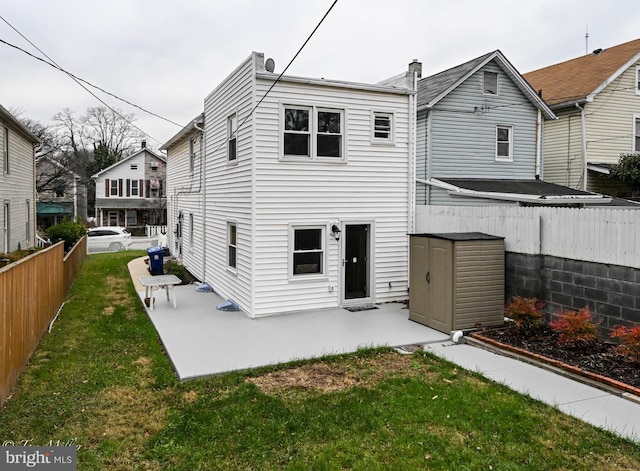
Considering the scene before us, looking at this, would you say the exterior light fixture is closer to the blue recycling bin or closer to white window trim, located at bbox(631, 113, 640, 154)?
the blue recycling bin

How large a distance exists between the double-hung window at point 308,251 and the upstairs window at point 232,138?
2.44 metres

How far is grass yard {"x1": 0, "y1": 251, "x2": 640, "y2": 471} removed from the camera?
4293 millimetres

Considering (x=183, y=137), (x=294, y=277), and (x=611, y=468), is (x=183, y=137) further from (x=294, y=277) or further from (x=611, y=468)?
(x=611, y=468)

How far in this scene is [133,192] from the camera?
42.7 meters

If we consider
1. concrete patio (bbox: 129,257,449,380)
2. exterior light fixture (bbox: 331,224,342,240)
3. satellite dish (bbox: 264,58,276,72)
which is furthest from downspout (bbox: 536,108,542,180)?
satellite dish (bbox: 264,58,276,72)

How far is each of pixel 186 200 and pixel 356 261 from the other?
8.77 meters

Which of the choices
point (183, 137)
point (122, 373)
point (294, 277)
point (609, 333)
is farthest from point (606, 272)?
point (183, 137)

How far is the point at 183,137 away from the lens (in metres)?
17.0

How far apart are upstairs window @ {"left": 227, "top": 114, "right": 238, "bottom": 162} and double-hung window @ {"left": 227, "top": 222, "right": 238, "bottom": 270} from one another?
1.62m

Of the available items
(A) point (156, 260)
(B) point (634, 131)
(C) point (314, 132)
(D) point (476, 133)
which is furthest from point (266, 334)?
(B) point (634, 131)

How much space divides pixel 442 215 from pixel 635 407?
5.93 m

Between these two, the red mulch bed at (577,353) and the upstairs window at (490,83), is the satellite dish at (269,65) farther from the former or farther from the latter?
the upstairs window at (490,83)

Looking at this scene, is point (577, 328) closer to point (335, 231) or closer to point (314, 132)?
point (335, 231)


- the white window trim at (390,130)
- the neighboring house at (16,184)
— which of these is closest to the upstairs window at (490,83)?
the white window trim at (390,130)
